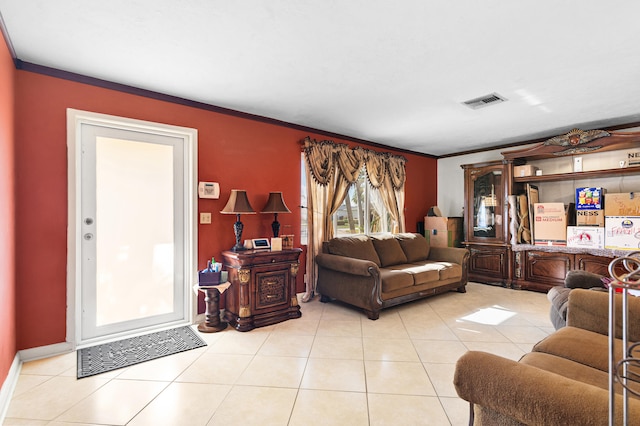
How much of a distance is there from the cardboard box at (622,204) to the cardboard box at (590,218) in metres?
0.09

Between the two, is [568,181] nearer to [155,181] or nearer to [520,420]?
[520,420]

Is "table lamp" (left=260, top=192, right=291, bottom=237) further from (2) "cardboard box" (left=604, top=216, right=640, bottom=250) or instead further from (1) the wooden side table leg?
(2) "cardboard box" (left=604, top=216, right=640, bottom=250)

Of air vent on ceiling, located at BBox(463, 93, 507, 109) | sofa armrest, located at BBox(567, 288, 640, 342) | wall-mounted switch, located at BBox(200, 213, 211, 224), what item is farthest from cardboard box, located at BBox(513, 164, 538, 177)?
wall-mounted switch, located at BBox(200, 213, 211, 224)

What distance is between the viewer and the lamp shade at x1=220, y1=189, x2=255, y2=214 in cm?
344

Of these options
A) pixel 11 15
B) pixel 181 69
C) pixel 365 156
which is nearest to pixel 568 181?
pixel 365 156

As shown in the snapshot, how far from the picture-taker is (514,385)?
3.80ft

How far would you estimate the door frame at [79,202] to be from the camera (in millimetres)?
2779

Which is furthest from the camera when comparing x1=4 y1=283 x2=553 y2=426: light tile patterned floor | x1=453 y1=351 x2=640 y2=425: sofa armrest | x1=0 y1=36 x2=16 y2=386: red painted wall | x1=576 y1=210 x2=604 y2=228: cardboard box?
x1=576 y1=210 x2=604 y2=228: cardboard box

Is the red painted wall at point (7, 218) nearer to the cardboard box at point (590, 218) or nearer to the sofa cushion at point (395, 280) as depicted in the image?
the sofa cushion at point (395, 280)

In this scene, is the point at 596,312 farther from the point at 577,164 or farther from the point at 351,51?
the point at 577,164

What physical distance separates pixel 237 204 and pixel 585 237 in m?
4.76

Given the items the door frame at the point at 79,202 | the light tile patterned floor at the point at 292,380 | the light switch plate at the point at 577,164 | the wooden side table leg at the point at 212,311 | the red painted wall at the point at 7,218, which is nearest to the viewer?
the light tile patterned floor at the point at 292,380

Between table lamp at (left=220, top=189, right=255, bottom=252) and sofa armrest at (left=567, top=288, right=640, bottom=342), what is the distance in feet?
9.59

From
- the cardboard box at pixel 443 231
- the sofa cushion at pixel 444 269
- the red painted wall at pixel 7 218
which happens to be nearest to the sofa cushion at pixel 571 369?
the sofa cushion at pixel 444 269
